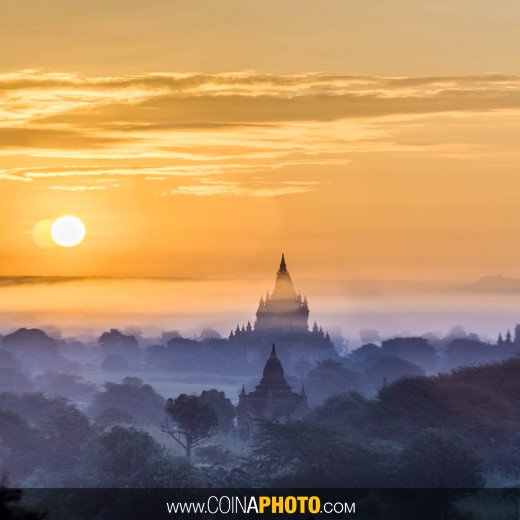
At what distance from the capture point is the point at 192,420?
A: 190m

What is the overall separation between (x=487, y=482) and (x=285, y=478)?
19058 millimetres

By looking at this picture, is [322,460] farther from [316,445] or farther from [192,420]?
[192,420]

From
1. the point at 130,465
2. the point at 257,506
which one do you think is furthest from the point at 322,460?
the point at 257,506

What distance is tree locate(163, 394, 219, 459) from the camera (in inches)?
7402

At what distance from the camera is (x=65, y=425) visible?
7372 inches

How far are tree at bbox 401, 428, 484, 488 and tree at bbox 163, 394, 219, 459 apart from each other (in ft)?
121

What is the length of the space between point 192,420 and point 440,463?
157ft

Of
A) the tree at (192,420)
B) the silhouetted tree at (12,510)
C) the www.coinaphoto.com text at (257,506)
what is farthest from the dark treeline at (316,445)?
the silhouetted tree at (12,510)

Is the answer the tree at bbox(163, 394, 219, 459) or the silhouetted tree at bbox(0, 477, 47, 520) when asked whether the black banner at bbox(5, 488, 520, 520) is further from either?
the silhouetted tree at bbox(0, 477, 47, 520)

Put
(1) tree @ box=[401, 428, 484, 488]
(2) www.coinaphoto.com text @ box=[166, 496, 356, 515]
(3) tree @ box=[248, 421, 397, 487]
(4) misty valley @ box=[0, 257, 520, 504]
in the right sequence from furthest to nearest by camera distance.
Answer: (3) tree @ box=[248, 421, 397, 487] < (4) misty valley @ box=[0, 257, 520, 504] < (1) tree @ box=[401, 428, 484, 488] < (2) www.coinaphoto.com text @ box=[166, 496, 356, 515]

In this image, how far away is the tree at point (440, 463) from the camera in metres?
139

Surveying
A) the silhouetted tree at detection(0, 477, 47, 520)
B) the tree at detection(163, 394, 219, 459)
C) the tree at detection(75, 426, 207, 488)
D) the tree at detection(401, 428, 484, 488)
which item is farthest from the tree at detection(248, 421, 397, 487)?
the silhouetted tree at detection(0, 477, 47, 520)

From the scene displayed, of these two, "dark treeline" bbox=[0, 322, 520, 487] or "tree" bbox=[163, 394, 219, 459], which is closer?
"dark treeline" bbox=[0, 322, 520, 487]

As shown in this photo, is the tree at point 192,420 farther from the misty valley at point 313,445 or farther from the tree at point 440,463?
the tree at point 440,463
